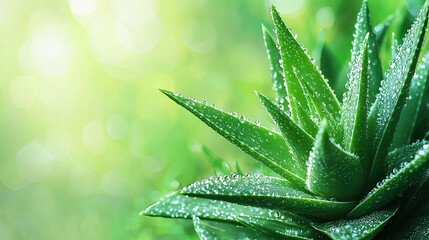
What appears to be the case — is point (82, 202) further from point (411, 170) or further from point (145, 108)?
point (411, 170)

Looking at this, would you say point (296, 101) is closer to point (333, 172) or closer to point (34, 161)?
point (333, 172)

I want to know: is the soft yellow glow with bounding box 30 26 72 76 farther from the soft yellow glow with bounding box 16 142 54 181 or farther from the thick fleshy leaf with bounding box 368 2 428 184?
the thick fleshy leaf with bounding box 368 2 428 184

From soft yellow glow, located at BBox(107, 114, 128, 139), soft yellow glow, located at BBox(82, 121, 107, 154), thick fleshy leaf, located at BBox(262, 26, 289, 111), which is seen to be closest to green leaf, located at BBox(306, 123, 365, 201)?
thick fleshy leaf, located at BBox(262, 26, 289, 111)

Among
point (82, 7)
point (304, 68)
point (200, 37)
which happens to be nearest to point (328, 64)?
point (304, 68)

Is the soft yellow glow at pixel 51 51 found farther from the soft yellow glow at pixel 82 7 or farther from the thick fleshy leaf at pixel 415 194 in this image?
the thick fleshy leaf at pixel 415 194

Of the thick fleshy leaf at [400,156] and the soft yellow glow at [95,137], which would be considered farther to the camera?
the soft yellow glow at [95,137]

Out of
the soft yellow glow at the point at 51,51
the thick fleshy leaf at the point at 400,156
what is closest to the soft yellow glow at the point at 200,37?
the soft yellow glow at the point at 51,51

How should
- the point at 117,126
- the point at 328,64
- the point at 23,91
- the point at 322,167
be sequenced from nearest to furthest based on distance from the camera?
the point at 322,167 < the point at 328,64 < the point at 117,126 < the point at 23,91
